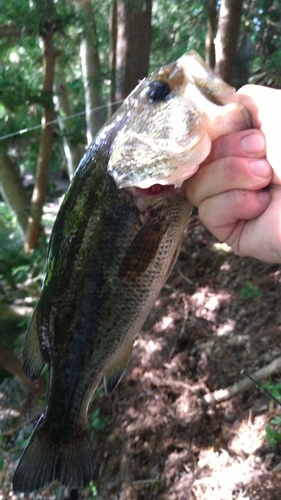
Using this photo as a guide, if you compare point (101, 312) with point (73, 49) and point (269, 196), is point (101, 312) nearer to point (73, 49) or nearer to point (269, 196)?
point (269, 196)

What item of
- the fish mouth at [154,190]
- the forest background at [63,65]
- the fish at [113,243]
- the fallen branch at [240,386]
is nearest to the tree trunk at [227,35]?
the forest background at [63,65]

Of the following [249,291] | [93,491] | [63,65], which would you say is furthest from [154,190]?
[63,65]

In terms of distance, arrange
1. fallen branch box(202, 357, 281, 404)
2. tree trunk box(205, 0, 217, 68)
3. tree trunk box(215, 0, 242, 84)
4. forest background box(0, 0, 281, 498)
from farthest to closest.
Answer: tree trunk box(205, 0, 217, 68) < forest background box(0, 0, 281, 498) < tree trunk box(215, 0, 242, 84) < fallen branch box(202, 357, 281, 404)

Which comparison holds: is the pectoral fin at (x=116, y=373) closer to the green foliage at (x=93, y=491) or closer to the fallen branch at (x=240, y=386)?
the fallen branch at (x=240, y=386)

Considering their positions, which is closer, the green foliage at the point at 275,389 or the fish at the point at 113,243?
the fish at the point at 113,243

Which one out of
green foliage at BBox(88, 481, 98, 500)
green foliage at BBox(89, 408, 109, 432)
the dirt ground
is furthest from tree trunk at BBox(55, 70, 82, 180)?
green foliage at BBox(88, 481, 98, 500)

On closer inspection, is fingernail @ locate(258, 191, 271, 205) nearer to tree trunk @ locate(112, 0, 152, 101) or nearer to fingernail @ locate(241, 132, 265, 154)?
fingernail @ locate(241, 132, 265, 154)
